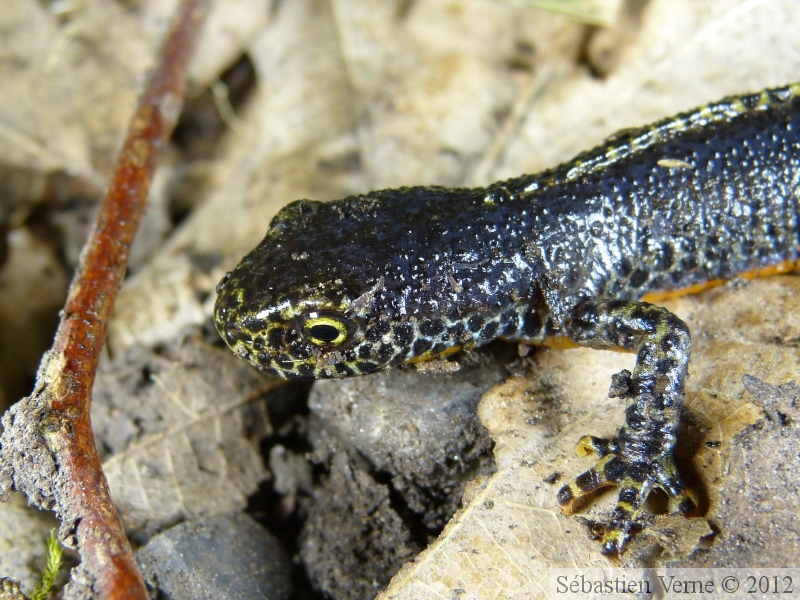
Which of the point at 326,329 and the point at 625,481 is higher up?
the point at 326,329

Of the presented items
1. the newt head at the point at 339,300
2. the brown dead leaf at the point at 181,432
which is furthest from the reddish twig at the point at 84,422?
the brown dead leaf at the point at 181,432

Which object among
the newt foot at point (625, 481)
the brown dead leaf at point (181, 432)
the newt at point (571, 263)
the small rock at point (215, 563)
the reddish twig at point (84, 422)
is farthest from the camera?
Result: the brown dead leaf at point (181, 432)

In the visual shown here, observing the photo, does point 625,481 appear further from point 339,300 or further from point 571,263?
point 339,300

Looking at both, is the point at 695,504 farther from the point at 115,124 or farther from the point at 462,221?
the point at 115,124

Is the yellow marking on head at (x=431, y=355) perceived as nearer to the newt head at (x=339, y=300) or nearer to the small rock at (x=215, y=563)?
the newt head at (x=339, y=300)

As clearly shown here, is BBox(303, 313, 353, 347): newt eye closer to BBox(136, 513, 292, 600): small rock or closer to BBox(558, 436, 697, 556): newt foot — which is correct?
BBox(136, 513, 292, 600): small rock

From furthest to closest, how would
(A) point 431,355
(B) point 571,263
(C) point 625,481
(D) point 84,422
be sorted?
(B) point 571,263
(A) point 431,355
(C) point 625,481
(D) point 84,422

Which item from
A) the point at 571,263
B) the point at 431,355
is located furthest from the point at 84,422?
the point at 571,263
